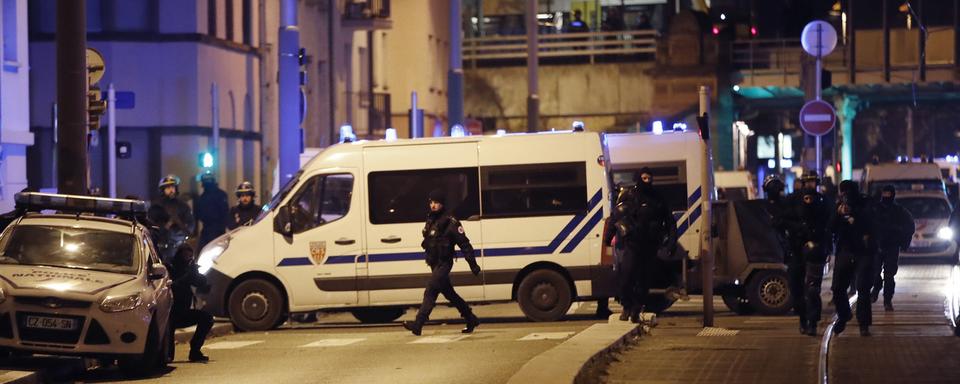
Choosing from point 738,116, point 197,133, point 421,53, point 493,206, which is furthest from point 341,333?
point 738,116

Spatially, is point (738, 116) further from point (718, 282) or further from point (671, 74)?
point (718, 282)

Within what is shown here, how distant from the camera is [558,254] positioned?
885 inches

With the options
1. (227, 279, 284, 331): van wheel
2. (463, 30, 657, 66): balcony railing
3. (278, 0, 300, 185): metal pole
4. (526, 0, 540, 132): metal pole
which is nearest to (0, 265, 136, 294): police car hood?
(227, 279, 284, 331): van wheel

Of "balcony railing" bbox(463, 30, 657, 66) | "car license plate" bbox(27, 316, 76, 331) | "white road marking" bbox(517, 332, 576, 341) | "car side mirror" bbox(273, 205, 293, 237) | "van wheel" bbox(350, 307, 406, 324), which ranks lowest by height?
"van wheel" bbox(350, 307, 406, 324)

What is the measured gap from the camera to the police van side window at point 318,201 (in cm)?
2278

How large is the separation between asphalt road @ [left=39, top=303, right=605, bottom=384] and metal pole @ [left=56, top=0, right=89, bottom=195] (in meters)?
2.19

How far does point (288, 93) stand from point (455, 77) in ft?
32.7

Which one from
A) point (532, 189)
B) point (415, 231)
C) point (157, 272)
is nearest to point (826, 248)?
point (532, 189)

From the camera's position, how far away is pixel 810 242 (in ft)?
63.0

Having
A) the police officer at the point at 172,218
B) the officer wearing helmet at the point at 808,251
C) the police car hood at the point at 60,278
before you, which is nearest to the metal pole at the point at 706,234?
the officer wearing helmet at the point at 808,251

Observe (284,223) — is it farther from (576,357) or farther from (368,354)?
(576,357)

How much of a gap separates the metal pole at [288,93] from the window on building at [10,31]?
4.02 m

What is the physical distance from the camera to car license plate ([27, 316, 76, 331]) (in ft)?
48.5

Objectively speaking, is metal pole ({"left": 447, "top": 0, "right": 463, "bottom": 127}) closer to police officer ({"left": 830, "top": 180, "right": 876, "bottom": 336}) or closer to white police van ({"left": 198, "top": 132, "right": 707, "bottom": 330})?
white police van ({"left": 198, "top": 132, "right": 707, "bottom": 330})
